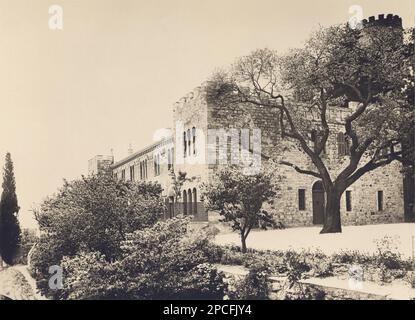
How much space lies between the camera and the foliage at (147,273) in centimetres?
992

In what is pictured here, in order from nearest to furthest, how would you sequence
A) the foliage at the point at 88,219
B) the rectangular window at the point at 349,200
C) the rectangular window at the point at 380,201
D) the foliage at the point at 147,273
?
the foliage at the point at 147,273, the foliage at the point at 88,219, the rectangular window at the point at 349,200, the rectangular window at the point at 380,201

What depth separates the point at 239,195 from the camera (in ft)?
37.9

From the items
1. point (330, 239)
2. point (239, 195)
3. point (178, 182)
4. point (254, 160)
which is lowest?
point (330, 239)

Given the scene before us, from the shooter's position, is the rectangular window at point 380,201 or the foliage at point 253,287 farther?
the rectangular window at point 380,201

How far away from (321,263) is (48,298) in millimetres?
5729

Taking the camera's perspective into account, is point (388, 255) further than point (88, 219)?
No

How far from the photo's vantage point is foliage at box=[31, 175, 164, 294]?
35.2ft

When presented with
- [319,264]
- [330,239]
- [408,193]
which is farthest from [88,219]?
[408,193]

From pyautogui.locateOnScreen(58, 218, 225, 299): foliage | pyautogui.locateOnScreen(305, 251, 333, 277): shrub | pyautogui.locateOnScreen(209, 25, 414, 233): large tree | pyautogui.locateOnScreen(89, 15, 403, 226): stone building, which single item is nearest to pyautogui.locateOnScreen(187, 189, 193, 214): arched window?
pyautogui.locateOnScreen(89, 15, 403, 226): stone building

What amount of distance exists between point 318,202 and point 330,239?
3208mm

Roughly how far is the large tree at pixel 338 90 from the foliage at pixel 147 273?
3.95 m

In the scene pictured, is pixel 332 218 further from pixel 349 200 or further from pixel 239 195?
pixel 239 195

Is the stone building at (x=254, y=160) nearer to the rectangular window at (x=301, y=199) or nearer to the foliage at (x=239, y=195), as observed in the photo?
the rectangular window at (x=301, y=199)

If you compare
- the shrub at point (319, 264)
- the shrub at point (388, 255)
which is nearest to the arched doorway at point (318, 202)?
the shrub at point (388, 255)
